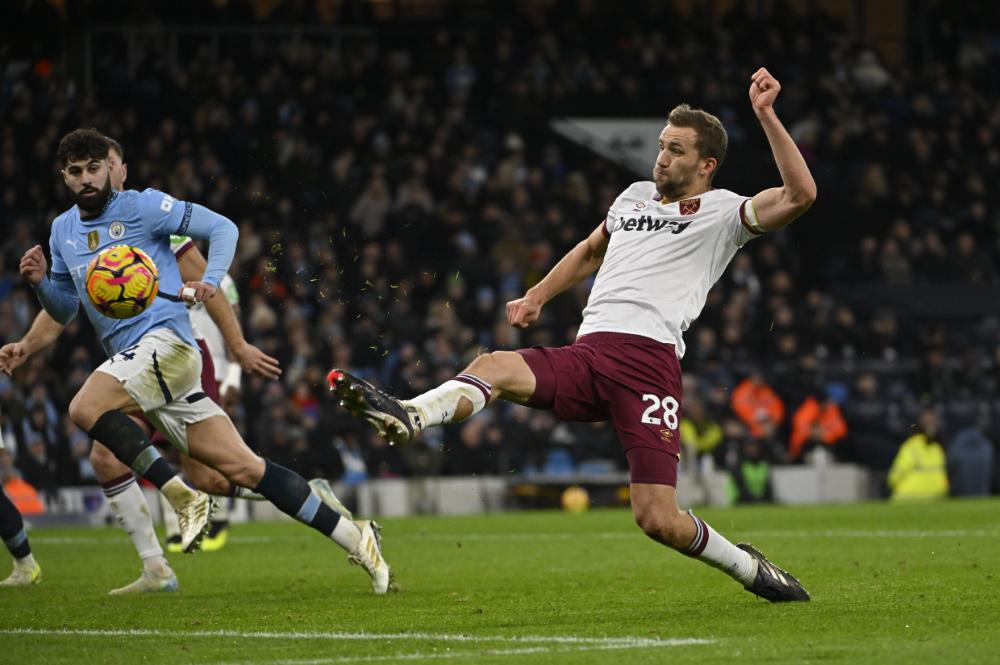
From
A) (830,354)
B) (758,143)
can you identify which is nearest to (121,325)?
(830,354)

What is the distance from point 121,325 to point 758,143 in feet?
67.8

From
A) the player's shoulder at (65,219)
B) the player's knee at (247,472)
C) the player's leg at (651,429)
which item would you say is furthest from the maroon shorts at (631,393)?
the player's shoulder at (65,219)

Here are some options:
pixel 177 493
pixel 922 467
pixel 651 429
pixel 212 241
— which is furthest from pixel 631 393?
pixel 922 467

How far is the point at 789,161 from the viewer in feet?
23.0

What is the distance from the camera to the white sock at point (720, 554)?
7402 millimetres

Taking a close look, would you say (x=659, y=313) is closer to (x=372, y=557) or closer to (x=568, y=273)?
(x=568, y=273)

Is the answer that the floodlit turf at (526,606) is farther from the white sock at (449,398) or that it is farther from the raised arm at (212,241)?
the raised arm at (212,241)

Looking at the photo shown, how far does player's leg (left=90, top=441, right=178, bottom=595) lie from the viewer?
358 inches

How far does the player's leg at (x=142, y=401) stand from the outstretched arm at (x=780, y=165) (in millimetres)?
3176

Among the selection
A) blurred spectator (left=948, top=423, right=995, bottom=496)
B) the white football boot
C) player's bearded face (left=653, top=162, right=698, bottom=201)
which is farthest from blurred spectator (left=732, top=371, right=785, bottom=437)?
player's bearded face (left=653, top=162, right=698, bottom=201)

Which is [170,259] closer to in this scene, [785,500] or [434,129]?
[785,500]

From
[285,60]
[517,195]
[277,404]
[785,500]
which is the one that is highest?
[285,60]

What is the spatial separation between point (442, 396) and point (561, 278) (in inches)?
53.6

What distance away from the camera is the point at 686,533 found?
7309 mm
